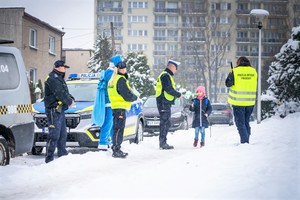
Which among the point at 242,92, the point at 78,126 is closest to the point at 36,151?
the point at 78,126

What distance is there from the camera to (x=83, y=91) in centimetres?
1005

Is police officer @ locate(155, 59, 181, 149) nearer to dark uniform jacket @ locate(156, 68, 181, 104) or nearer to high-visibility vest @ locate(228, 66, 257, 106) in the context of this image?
dark uniform jacket @ locate(156, 68, 181, 104)

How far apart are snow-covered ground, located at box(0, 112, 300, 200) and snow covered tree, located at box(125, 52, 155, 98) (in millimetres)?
27785

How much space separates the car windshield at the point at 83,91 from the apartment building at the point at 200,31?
5026 mm

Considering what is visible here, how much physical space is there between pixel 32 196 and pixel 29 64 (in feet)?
54.3

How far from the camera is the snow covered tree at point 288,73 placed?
15.3m

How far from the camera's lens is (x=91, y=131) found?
334 inches

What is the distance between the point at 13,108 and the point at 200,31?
31.9 meters

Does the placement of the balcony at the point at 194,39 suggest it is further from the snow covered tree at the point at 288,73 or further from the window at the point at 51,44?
the snow covered tree at the point at 288,73


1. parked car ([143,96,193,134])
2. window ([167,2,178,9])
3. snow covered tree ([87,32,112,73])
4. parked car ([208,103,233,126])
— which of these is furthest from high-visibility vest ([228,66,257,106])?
snow covered tree ([87,32,112,73])

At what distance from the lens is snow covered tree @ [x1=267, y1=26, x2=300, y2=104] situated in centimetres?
1529

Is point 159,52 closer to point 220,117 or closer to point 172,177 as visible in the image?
point 220,117

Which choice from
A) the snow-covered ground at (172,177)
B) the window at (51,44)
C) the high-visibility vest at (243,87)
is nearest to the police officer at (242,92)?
the high-visibility vest at (243,87)

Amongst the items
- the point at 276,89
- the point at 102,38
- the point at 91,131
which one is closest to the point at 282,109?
the point at 276,89
